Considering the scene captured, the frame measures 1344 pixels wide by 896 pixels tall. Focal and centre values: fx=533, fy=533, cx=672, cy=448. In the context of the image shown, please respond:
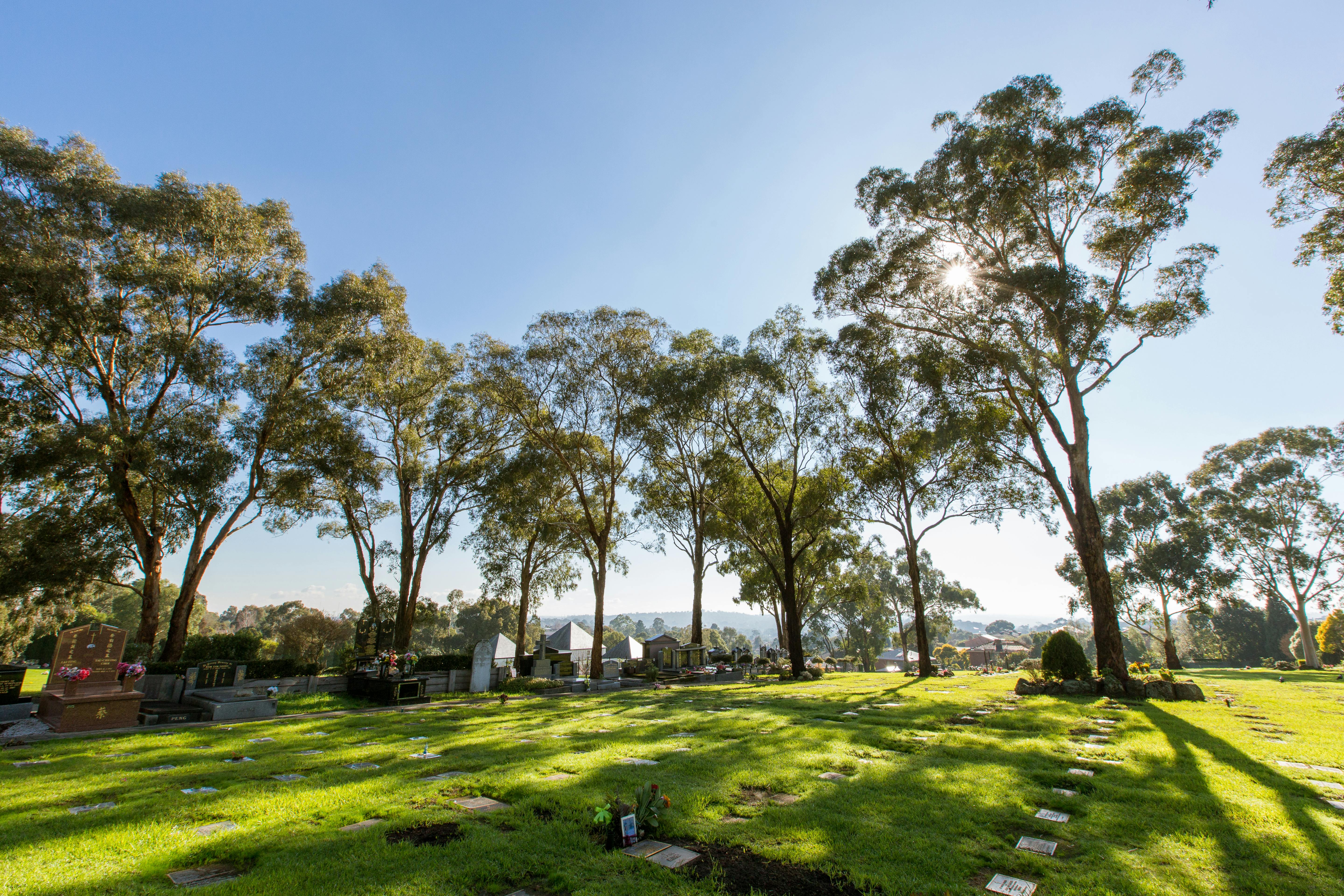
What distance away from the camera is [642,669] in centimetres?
2431

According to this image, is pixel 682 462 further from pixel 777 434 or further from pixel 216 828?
pixel 216 828

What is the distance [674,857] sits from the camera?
3.58 m

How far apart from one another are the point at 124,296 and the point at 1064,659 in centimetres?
3002

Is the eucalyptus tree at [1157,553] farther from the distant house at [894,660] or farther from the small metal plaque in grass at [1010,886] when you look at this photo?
the small metal plaque in grass at [1010,886]

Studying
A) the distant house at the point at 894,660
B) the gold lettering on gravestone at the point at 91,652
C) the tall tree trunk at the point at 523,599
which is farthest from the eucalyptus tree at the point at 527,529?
the distant house at the point at 894,660

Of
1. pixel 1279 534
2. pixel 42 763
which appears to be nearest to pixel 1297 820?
pixel 42 763

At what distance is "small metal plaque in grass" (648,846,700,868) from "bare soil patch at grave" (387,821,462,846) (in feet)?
4.84

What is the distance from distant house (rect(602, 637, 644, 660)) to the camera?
108 ft

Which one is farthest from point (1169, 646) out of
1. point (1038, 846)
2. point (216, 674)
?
point (216, 674)

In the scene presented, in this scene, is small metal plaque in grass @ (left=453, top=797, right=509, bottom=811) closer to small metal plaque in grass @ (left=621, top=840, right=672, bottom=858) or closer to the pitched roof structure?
small metal plaque in grass @ (left=621, top=840, right=672, bottom=858)

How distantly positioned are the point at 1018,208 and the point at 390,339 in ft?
71.3

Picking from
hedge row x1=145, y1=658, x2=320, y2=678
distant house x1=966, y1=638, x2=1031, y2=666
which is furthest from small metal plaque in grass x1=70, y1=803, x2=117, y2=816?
distant house x1=966, y1=638, x2=1031, y2=666

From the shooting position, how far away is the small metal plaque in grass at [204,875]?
128 inches

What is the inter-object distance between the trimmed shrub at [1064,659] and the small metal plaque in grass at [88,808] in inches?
671
